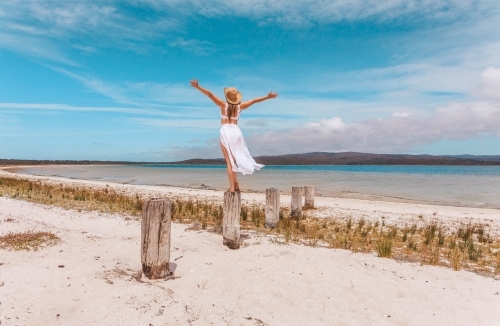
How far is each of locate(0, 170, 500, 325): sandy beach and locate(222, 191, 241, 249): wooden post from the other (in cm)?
23

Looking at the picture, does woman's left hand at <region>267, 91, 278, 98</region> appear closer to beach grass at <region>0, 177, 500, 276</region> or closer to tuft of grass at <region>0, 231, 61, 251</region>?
beach grass at <region>0, 177, 500, 276</region>

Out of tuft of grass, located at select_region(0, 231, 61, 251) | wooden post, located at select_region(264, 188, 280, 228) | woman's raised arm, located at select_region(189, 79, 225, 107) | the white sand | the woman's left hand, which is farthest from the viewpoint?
wooden post, located at select_region(264, 188, 280, 228)

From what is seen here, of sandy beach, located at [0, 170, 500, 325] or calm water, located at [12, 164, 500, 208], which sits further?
calm water, located at [12, 164, 500, 208]

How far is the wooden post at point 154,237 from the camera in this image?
487 centimetres

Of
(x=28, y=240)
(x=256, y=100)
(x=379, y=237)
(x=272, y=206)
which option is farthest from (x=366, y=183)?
(x=28, y=240)

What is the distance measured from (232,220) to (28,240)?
12.2 feet

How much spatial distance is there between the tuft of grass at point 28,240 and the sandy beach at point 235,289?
0.19m

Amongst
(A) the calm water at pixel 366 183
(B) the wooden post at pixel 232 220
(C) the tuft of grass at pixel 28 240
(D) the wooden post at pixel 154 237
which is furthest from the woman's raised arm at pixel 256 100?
(A) the calm water at pixel 366 183

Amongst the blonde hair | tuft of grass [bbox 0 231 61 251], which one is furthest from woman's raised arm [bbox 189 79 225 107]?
tuft of grass [bbox 0 231 61 251]

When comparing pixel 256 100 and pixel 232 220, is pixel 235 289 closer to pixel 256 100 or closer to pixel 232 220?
pixel 232 220

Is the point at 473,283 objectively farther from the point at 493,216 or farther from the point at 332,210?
the point at 493,216

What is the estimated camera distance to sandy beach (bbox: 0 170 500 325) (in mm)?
3992

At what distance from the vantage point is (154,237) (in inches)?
192

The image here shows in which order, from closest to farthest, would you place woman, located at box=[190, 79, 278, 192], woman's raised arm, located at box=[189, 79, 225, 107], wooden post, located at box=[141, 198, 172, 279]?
wooden post, located at box=[141, 198, 172, 279] → woman's raised arm, located at box=[189, 79, 225, 107] → woman, located at box=[190, 79, 278, 192]
